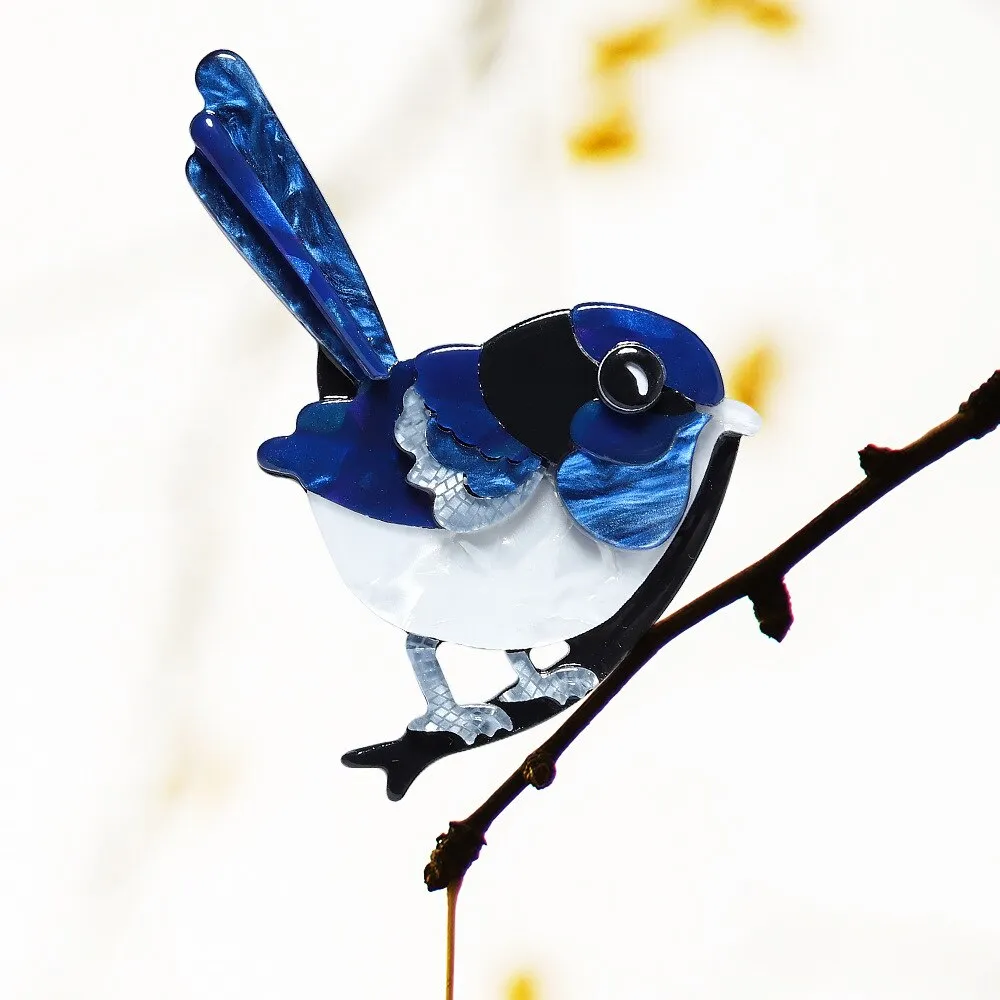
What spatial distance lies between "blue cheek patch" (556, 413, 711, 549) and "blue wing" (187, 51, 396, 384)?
0.15m

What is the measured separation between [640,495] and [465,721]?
0.17m

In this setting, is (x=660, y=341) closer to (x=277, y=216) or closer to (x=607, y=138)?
(x=277, y=216)

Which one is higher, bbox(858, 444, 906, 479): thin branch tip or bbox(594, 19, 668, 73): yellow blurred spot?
bbox(594, 19, 668, 73): yellow blurred spot

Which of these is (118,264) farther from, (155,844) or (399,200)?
(155,844)

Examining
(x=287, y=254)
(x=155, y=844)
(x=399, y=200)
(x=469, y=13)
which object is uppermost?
(x=469, y=13)

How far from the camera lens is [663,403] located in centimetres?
70

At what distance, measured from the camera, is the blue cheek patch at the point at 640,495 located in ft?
2.25

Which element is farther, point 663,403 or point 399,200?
point 399,200

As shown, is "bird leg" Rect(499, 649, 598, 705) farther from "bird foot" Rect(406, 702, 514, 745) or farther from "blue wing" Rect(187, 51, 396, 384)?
"blue wing" Rect(187, 51, 396, 384)

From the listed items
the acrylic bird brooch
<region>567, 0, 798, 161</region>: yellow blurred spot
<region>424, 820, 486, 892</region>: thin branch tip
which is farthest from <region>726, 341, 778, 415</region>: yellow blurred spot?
<region>424, 820, 486, 892</region>: thin branch tip

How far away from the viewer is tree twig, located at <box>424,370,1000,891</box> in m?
0.67

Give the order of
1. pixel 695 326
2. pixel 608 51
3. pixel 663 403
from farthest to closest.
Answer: pixel 608 51
pixel 695 326
pixel 663 403

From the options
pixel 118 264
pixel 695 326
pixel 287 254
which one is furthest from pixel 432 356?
pixel 118 264

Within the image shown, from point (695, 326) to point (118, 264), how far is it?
541 millimetres
